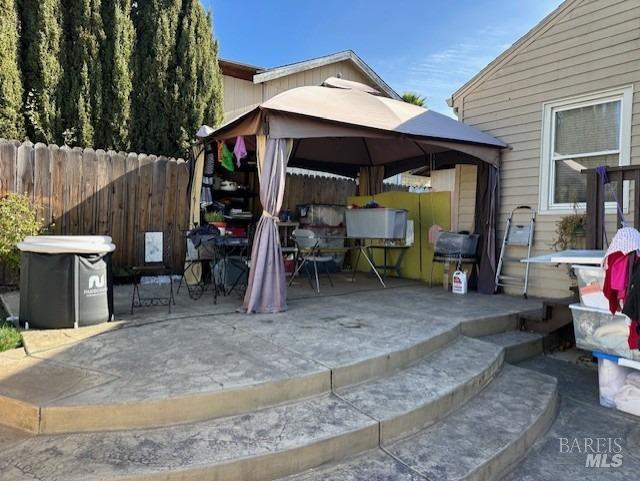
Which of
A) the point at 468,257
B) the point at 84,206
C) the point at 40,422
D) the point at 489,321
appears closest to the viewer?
the point at 40,422

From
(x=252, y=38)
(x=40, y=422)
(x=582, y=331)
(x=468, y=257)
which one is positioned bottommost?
(x=40, y=422)

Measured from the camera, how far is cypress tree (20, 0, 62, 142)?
780cm

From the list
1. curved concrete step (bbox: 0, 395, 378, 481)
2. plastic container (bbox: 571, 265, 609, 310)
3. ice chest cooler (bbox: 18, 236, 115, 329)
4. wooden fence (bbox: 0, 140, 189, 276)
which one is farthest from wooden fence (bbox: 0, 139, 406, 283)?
plastic container (bbox: 571, 265, 609, 310)

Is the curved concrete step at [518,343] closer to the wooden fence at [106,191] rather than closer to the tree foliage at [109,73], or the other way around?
the wooden fence at [106,191]

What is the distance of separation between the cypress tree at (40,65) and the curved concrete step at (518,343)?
831 cm

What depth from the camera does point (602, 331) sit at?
11.0 feet

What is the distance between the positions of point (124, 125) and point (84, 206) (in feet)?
11.6

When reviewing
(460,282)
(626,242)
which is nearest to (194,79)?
(460,282)

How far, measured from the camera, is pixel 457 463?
225cm

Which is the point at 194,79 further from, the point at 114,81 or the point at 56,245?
the point at 56,245

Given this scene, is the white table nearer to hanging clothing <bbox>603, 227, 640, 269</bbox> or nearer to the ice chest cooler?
hanging clothing <bbox>603, 227, 640, 269</bbox>

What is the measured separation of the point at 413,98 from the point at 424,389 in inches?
645

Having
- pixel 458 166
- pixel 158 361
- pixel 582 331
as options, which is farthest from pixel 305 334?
pixel 458 166

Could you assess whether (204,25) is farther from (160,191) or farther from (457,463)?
(457,463)
